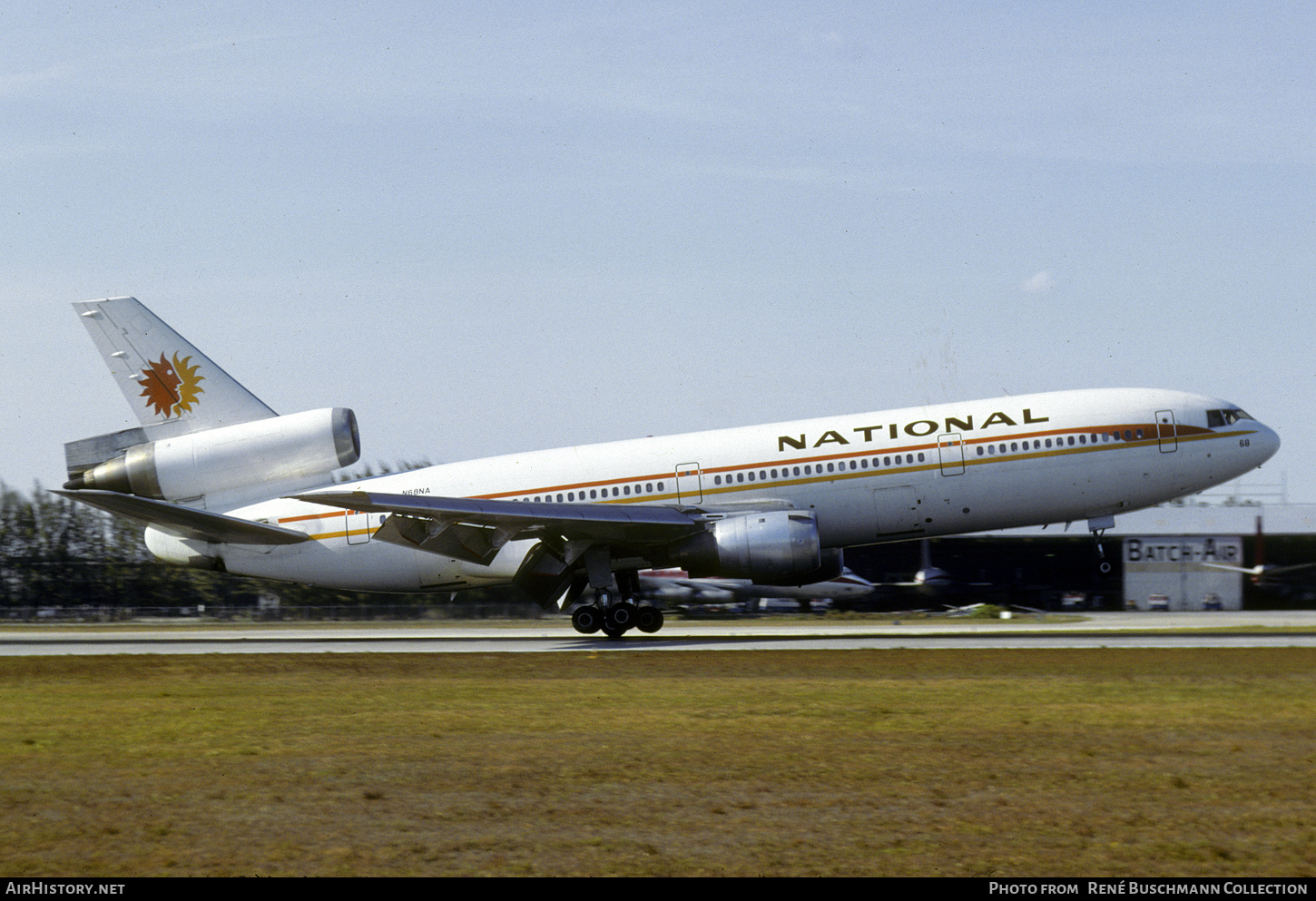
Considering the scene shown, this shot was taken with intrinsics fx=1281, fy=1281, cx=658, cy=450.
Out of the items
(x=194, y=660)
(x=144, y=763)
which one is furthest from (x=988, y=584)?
(x=144, y=763)

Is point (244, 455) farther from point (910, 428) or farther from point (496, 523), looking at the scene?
point (910, 428)

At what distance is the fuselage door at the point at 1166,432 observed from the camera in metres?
31.8

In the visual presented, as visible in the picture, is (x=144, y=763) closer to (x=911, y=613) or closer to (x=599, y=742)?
(x=599, y=742)

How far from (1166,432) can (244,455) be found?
2376 centimetres

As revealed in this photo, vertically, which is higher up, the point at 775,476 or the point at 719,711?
the point at 775,476

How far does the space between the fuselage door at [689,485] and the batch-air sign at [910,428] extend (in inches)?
87.5

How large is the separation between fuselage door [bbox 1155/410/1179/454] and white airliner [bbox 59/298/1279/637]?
0.05 metres

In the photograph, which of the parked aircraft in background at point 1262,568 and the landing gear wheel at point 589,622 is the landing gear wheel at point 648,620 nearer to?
the landing gear wheel at point 589,622

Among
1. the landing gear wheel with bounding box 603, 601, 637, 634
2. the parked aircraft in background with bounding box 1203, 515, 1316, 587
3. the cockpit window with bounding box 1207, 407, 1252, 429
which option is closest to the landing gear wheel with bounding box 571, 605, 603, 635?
the landing gear wheel with bounding box 603, 601, 637, 634

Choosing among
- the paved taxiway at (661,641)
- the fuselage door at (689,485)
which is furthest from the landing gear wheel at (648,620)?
the fuselage door at (689,485)

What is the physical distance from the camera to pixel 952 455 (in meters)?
31.6

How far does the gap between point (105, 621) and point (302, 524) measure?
1405 inches

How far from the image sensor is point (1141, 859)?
8.80 meters

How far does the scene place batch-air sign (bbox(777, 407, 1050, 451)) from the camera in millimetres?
31812
